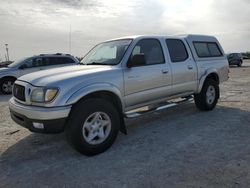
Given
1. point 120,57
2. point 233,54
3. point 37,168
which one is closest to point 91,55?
point 120,57

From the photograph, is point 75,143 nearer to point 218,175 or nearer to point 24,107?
point 24,107

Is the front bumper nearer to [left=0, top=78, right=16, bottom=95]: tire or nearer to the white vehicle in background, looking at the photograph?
the white vehicle in background

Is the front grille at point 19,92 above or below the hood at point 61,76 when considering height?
below

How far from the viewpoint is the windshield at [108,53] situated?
17.6 ft

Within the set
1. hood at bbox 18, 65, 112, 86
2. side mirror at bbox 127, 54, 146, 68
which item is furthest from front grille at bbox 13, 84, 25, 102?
side mirror at bbox 127, 54, 146, 68

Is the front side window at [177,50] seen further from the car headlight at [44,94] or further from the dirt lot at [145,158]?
the car headlight at [44,94]

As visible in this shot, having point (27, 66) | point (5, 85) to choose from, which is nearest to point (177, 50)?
point (27, 66)

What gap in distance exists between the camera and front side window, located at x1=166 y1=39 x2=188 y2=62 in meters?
6.25

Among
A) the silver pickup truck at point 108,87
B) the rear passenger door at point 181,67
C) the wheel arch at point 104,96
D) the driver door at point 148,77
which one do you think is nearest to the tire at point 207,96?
the silver pickup truck at point 108,87

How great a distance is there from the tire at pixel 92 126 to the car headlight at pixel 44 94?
0.38 m

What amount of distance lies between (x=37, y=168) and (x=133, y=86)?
2.15m

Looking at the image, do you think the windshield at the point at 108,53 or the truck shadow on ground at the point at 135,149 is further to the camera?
the windshield at the point at 108,53

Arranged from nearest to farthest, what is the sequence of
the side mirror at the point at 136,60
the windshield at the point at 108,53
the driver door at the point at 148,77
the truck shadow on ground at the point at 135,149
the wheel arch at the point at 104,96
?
the truck shadow on ground at the point at 135,149 → the wheel arch at the point at 104,96 → the side mirror at the point at 136,60 → the driver door at the point at 148,77 → the windshield at the point at 108,53

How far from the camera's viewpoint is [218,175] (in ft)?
12.1
